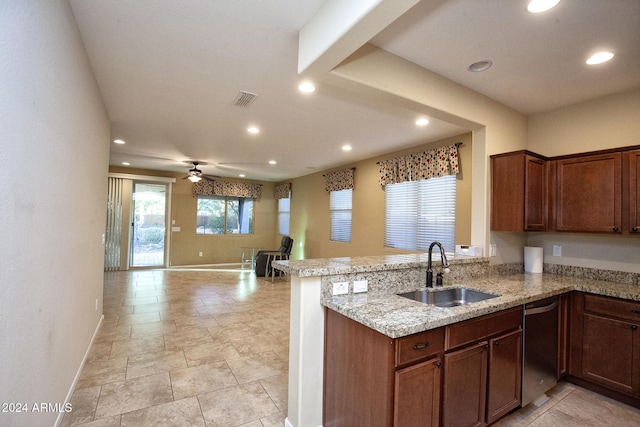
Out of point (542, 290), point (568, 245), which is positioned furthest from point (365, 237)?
point (542, 290)

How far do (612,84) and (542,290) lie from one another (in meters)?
1.92

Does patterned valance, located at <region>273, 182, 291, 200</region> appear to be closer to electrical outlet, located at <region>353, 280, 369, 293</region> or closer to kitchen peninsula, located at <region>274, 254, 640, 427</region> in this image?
kitchen peninsula, located at <region>274, 254, 640, 427</region>

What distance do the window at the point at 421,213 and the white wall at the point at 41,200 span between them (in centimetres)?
419

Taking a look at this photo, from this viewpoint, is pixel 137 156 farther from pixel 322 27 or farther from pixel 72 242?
pixel 322 27

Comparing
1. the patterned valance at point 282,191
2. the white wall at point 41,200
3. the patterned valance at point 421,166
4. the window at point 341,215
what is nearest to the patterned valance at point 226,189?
the patterned valance at point 282,191

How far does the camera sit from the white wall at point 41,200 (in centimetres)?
115

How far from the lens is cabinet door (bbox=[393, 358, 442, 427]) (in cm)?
142

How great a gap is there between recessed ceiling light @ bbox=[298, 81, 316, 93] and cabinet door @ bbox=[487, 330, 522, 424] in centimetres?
246

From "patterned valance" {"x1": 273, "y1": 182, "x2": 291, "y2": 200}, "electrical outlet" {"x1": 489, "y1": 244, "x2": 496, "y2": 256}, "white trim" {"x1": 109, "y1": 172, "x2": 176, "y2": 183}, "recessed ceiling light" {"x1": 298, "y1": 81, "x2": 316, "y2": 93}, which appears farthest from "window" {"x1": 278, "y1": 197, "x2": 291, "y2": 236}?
"electrical outlet" {"x1": 489, "y1": 244, "x2": 496, "y2": 256}

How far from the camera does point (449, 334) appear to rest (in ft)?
5.27

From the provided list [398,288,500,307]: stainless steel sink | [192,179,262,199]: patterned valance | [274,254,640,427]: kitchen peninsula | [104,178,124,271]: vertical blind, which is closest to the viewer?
[274,254,640,427]: kitchen peninsula

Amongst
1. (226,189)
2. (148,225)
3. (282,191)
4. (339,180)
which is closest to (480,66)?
(339,180)

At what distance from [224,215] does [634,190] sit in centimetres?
846

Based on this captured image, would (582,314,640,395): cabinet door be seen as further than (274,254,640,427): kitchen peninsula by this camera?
Yes
